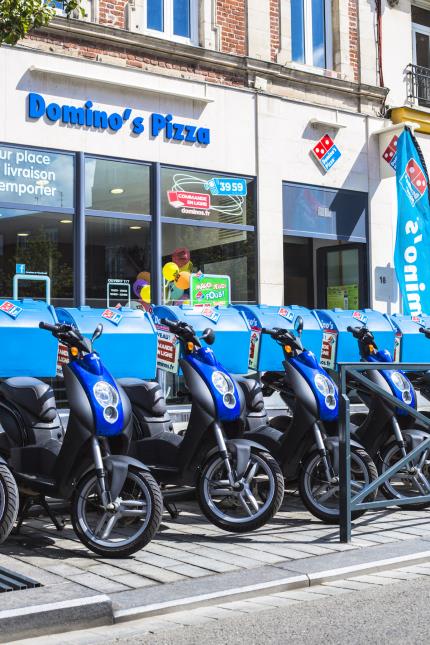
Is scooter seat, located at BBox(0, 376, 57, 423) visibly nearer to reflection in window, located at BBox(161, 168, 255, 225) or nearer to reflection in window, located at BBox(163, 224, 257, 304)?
reflection in window, located at BBox(163, 224, 257, 304)

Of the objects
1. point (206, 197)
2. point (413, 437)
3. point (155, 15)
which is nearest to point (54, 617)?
point (413, 437)

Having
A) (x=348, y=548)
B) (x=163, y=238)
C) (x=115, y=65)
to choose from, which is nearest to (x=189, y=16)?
(x=115, y=65)

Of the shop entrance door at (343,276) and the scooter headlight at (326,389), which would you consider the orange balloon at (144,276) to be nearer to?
the shop entrance door at (343,276)

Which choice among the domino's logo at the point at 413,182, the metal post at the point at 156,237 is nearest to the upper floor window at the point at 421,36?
the domino's logo at the point at 413,182

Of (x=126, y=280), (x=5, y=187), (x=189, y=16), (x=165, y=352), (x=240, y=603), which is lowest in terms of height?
(x=240, y=603)

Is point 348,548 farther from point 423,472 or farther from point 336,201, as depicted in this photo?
point 336,201

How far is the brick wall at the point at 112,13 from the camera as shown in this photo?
1224cm

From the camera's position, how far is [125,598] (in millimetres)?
4762

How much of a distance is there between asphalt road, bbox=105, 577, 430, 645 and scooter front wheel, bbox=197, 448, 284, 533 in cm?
134

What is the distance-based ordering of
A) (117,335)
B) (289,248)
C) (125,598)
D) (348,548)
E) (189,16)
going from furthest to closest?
1. (289,248)
2. (189,16)
3. (117,335)
4. (348,548)
5. (125,598)

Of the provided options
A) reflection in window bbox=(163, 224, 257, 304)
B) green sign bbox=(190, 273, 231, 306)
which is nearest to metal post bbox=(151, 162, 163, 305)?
reflection in window bbox=(163, 224, 257, 304)

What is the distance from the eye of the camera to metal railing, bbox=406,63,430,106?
15789 millimetres

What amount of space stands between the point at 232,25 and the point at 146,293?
4392 mm

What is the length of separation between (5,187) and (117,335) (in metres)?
4.74
